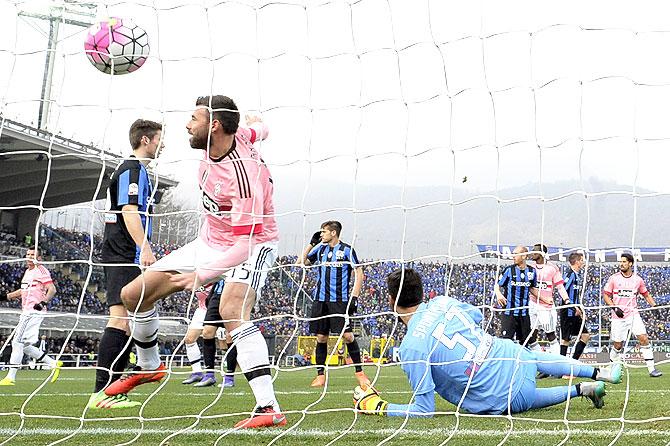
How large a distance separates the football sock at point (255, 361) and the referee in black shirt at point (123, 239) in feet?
3.06

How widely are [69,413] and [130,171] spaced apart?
1736mm

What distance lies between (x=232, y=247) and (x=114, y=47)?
1.68 metres

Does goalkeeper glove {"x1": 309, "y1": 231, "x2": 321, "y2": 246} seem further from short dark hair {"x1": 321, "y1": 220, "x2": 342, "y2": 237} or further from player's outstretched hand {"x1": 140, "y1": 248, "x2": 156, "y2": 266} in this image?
player's outstretched hand {"x1": 140, "y1": 248, "x2": 156, "y2": 266}

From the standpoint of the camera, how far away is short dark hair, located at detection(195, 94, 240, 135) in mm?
4387

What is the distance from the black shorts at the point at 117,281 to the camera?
5.44m

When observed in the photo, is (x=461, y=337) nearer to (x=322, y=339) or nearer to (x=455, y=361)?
(x=455, y=361)

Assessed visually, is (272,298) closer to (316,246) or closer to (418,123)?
(316,246)

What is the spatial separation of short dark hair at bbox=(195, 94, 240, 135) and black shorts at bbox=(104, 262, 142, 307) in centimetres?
154

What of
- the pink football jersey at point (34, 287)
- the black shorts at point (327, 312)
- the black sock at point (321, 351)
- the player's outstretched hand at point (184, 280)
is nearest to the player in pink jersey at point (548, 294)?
the black shorts at point (327, 312)

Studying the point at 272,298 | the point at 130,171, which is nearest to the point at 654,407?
the point at 130,171

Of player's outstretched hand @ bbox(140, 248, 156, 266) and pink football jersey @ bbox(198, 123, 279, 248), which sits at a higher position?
pink football jersey @ bbox(198, 123, 279, 248)

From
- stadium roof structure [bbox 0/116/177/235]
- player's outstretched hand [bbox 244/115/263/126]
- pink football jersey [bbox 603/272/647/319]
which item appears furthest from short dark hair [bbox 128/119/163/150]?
pink football jersey [bbox 603/272/647/319]

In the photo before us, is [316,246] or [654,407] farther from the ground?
[316,246]

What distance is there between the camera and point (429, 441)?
3.59 meters
